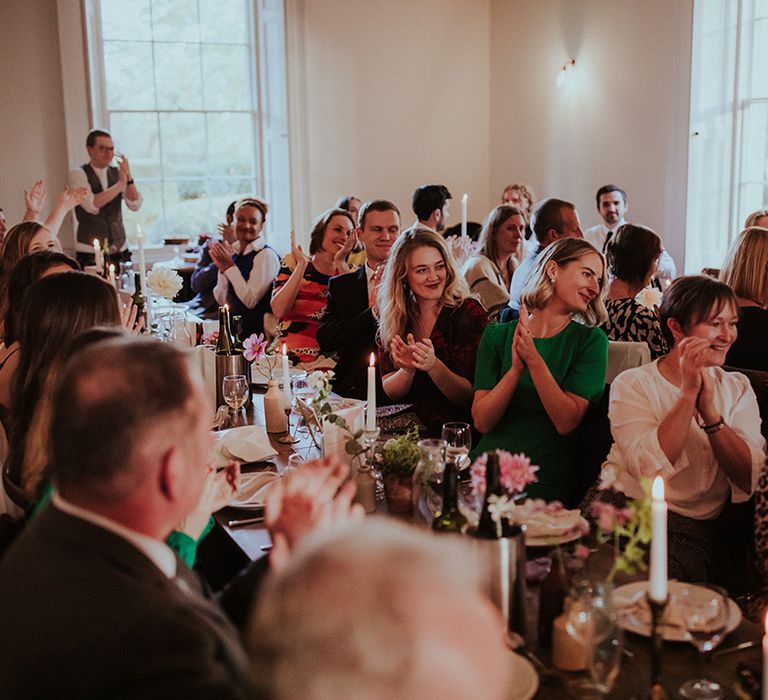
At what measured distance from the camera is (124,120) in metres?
8.29

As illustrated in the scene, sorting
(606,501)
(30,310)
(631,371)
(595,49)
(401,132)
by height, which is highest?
(595,49)

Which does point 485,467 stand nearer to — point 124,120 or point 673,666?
point 673,666

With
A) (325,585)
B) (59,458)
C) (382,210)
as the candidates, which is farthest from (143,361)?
(382,210)

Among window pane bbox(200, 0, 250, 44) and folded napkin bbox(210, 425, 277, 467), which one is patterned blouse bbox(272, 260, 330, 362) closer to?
folded napkin bbox(210, 425, 277, 467)

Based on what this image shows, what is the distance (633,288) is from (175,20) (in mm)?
5781

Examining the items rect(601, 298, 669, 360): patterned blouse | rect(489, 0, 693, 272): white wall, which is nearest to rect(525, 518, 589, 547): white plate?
rect(601, 298, 669, 360): patterned blouse

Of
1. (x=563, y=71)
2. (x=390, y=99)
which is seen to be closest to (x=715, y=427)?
(x=563, y=71)

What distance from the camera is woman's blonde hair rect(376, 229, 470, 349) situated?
336cm

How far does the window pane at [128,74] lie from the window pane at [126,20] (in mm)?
69

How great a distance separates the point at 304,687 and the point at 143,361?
21.7 inches

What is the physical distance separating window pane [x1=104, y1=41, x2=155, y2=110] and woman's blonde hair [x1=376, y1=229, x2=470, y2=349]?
222 inches

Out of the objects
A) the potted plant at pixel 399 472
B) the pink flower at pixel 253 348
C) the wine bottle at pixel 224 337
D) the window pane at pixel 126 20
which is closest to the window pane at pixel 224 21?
the window pane at pixel 126 20

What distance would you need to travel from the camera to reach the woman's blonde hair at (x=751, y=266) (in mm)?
3613

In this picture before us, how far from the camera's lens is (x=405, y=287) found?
344 centimetres
